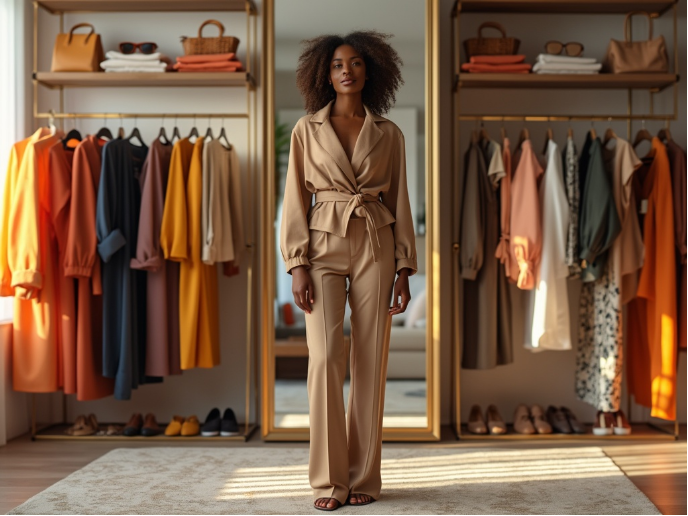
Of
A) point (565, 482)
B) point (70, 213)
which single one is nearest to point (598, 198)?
point (565, 482)

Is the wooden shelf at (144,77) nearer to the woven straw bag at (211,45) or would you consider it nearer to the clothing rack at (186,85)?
the clothing rack at (186,85)

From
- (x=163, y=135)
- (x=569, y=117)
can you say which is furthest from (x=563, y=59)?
(x=163, y=135)

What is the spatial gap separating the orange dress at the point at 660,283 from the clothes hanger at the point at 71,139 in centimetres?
297

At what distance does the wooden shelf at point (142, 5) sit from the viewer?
12.9 feet

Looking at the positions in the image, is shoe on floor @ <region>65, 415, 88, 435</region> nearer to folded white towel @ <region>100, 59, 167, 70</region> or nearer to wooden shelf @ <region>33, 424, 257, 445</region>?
wooden shelf @ <region>33, 424, 257, 445</region>

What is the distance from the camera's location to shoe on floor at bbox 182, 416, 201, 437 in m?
3.84

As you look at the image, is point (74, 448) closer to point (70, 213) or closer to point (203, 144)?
point (70, 213)

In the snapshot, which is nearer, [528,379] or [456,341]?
[456,341]

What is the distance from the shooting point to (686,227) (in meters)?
3.81

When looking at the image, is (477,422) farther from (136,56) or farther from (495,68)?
(136,56)

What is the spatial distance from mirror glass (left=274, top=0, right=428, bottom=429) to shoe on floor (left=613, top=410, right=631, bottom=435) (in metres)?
1.01

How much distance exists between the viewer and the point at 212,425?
12.7 feet

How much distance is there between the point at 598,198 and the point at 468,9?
1267 millimetres

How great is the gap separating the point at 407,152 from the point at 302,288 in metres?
1.46
